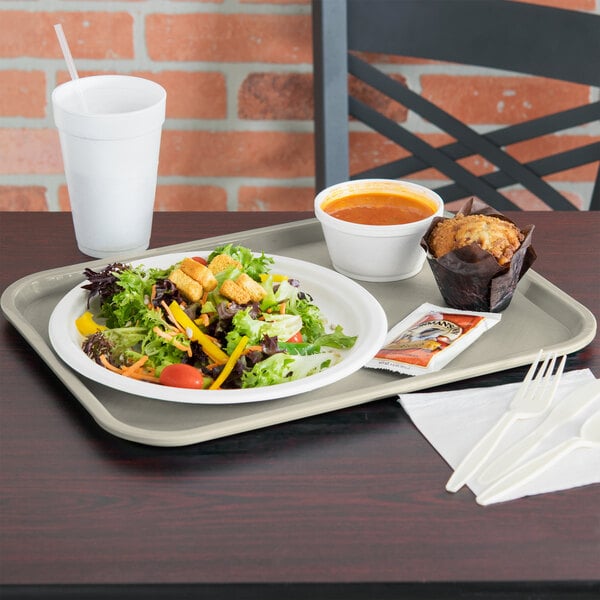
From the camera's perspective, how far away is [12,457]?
3.08 feet

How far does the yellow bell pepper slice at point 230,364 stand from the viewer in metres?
1.04

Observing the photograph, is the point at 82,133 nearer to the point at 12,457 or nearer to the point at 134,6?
the point at 12,457

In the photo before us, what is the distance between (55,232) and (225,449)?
65cm

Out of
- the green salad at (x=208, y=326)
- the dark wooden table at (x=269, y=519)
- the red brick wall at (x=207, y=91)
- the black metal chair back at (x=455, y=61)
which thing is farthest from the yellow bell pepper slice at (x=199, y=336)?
the red brick wall at (x=207, y=91)

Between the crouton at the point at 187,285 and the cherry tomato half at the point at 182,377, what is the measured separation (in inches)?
5.0

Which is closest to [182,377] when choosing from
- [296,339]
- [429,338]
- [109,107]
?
[296,339]

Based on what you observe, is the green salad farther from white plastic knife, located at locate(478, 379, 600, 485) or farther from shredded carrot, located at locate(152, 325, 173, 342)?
white plastic knife, located at locate(478, 379, 600, 485)

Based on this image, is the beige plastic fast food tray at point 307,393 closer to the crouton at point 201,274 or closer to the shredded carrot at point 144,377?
the shredded carrot at point 144,377

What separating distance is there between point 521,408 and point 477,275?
240 millimetres

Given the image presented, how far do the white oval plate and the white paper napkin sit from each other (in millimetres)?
91

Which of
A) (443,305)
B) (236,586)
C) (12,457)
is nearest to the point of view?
(236,586)

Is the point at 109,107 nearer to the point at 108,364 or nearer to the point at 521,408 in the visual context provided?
the point at 108,364

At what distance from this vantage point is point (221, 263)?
1.21 metres

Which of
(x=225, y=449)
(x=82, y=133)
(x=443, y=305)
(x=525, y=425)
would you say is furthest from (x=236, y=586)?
(x=82, y=133)
